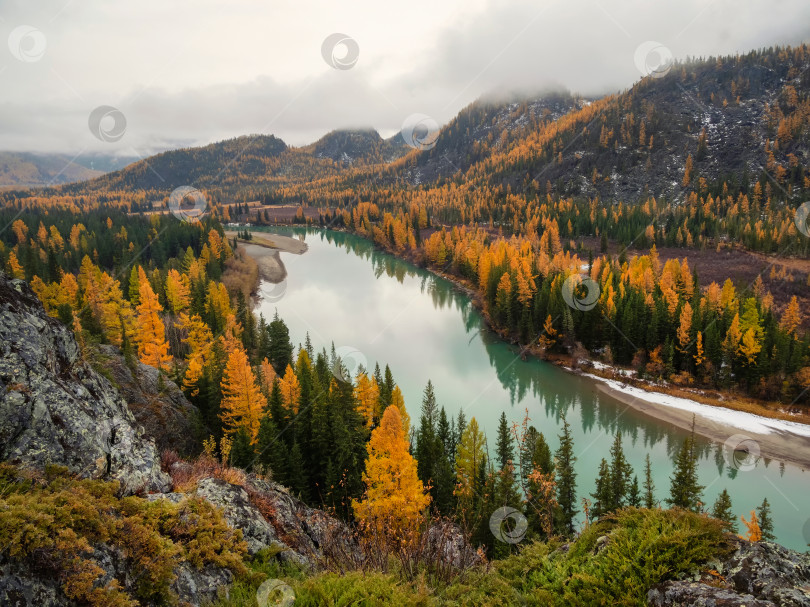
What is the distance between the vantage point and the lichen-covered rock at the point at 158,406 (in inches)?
694

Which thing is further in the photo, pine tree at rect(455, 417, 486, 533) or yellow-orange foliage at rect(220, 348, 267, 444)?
yellow-orange foliage at rect(220, 348, 267, 444)

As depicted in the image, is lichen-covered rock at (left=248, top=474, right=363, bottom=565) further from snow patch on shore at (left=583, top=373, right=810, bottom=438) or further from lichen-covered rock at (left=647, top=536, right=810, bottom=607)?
snow patch on shore at (left=583, top=373, right=810, bottom=438)

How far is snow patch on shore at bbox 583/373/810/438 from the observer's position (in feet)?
117

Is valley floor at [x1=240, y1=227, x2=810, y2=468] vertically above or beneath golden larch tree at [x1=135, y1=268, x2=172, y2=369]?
beneath

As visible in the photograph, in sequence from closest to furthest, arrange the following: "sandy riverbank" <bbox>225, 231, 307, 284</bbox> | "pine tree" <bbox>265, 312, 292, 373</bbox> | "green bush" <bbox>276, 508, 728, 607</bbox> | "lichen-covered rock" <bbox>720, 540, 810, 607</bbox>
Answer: "lichen-covered rock" <bbox>720, 540, 810, 607</bbox>
"green bush" <bbox>276, 508, 728, 607</bbox>
"pine tree" <bbox>265, 312, 292, 373</bbox>
"sandy riverbank" <bbox>225, 231, 307, 284</bbox>

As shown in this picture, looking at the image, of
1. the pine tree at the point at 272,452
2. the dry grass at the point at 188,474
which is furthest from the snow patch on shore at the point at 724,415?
the dry grass at the point at 188,474

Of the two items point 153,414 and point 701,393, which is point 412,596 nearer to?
point 153,414

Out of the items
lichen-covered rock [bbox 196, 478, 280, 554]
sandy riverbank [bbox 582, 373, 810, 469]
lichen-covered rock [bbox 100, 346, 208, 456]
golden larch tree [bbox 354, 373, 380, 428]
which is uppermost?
lichen-covered rock [bbox 196, 478, 280, 554]

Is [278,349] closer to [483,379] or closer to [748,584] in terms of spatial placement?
[483,379]

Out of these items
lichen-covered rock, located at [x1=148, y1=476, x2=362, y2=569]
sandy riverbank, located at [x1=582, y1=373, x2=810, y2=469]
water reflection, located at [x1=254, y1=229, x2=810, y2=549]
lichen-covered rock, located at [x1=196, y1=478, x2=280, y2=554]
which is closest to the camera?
lichen-covered rock, located at [x1=148, y1=476, x2=362, y2=569]

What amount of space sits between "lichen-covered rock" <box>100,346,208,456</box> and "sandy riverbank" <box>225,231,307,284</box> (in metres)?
63.0

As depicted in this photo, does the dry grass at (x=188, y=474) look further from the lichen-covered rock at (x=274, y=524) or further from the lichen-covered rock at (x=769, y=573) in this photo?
the lichen-covered rock at (x=769, y=573)

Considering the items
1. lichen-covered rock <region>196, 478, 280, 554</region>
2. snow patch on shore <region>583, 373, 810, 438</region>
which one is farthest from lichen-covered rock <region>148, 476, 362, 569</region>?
snow patch on shore <region>583, 373, 810, 438</region>

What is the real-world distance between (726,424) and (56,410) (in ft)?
149
